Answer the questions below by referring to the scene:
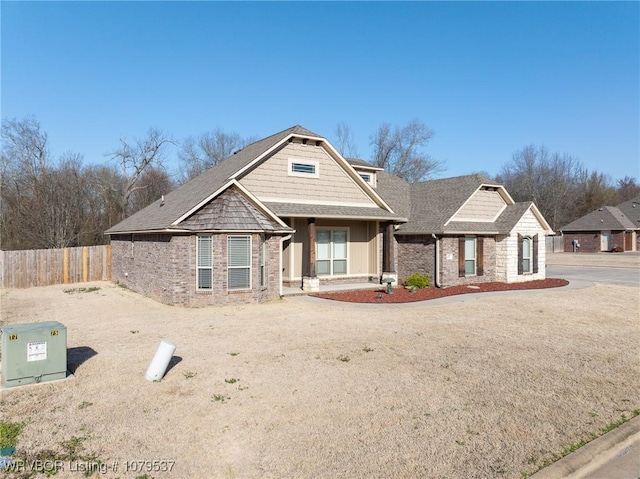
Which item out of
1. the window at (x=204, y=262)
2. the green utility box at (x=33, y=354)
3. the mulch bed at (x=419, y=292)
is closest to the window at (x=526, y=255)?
the mulch bed at (x=419, y=292)

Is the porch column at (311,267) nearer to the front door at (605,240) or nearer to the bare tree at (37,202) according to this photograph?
the bare tree at (37,202)

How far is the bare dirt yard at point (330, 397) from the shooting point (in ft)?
14.8

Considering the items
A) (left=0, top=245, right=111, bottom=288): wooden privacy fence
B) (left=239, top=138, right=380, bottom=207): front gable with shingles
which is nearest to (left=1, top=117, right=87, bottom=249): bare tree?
(left=0, top=245, right=111, bottom=288): wooden privacy fence

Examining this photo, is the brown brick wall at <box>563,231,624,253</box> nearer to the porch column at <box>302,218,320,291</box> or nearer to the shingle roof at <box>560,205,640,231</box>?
the shingle roof at <box>560,205,640,231</box>

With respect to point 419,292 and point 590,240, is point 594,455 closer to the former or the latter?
point 419,292

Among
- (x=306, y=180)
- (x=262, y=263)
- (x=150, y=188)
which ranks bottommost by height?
(x=262, y=263)

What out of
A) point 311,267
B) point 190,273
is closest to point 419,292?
point 311,267

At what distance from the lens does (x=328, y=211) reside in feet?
56.6

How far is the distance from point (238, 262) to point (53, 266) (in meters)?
13.3

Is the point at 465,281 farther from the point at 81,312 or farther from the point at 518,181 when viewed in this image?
the point at 518,181

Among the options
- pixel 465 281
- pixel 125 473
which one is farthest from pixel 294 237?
pixel 125 473

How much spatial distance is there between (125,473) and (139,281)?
48.6ft

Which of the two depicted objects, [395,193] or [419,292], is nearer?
[419,292]

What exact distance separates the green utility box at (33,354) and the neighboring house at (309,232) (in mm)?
7021
